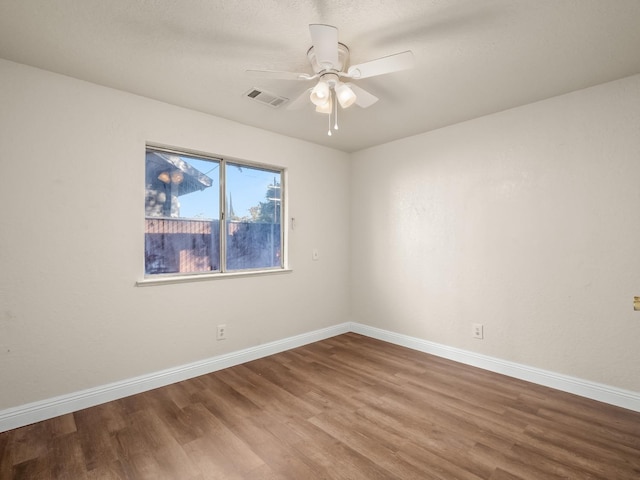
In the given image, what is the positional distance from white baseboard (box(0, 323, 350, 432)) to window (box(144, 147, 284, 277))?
2.80 ft

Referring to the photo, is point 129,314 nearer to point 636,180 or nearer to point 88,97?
point 88,97

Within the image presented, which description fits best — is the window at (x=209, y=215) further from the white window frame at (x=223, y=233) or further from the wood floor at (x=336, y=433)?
the wood floor at (x=336, y=433)

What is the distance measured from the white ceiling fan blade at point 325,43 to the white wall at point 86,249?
1.62 m

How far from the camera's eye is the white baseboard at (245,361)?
2.10 metres

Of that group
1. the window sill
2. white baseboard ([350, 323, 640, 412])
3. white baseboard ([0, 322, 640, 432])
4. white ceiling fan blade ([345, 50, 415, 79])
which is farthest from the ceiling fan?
white baseboard ([350, 323, 640, 412])

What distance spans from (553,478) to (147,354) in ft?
9.35

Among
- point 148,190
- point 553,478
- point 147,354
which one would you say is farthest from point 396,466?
point 148,190

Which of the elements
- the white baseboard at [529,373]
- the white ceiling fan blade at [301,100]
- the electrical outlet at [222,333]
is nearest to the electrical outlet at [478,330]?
the white baseboard at [529,373]

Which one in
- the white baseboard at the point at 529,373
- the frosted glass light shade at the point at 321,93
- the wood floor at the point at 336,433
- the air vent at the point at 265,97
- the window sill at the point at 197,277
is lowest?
the wood floor at the point at 336,433

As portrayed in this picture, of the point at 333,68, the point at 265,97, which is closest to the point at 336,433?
the point at 333,68

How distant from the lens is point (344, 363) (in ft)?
10.2

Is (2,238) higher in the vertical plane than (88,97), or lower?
lower

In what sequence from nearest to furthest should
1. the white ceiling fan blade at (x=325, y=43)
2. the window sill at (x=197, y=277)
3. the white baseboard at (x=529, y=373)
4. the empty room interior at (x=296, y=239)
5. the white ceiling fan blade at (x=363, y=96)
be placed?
the white ceiling fan blade at (x=325, y=43) → the empty room interior at (x=296, y=239) → the white ceiling fan blade at (x=363, y=96) → the white baseboard at (x=529, y=373) → the window sill at (x=197, y=277)

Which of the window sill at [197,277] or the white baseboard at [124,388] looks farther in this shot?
the window sill at [197,277]
